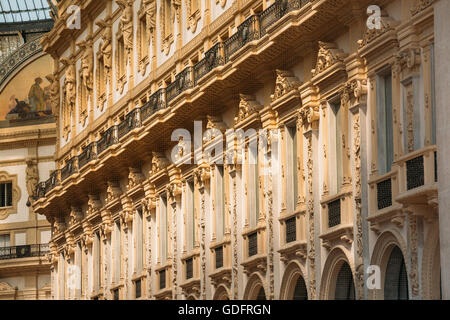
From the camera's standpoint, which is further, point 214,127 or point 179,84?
point 179,84

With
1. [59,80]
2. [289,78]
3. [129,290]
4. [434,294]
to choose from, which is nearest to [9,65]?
[59,80]

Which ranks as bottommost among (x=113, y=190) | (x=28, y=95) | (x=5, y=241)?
(x=113, y=190)

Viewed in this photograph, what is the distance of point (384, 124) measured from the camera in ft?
116

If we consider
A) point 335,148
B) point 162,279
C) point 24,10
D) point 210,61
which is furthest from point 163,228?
point 24,10

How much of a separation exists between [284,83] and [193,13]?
1044 cm

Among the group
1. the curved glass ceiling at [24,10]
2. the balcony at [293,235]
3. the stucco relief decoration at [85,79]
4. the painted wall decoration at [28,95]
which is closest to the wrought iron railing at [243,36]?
the balcony at [293,235]

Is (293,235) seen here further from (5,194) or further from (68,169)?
(5,194)

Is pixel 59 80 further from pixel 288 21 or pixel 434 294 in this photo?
pixel 434 294

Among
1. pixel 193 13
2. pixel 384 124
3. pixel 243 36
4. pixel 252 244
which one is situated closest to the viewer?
pixel 384 124

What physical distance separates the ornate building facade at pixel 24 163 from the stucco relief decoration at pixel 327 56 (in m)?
45.3

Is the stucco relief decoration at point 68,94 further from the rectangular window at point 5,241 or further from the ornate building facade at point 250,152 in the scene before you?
the rectangular window at point 5,241

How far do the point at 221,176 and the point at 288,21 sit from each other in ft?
31.0

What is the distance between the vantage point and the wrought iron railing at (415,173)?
104 feet

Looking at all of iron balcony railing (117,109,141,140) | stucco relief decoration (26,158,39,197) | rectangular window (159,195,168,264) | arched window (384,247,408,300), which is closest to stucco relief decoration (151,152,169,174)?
rectangular window (159,195,168,264)
